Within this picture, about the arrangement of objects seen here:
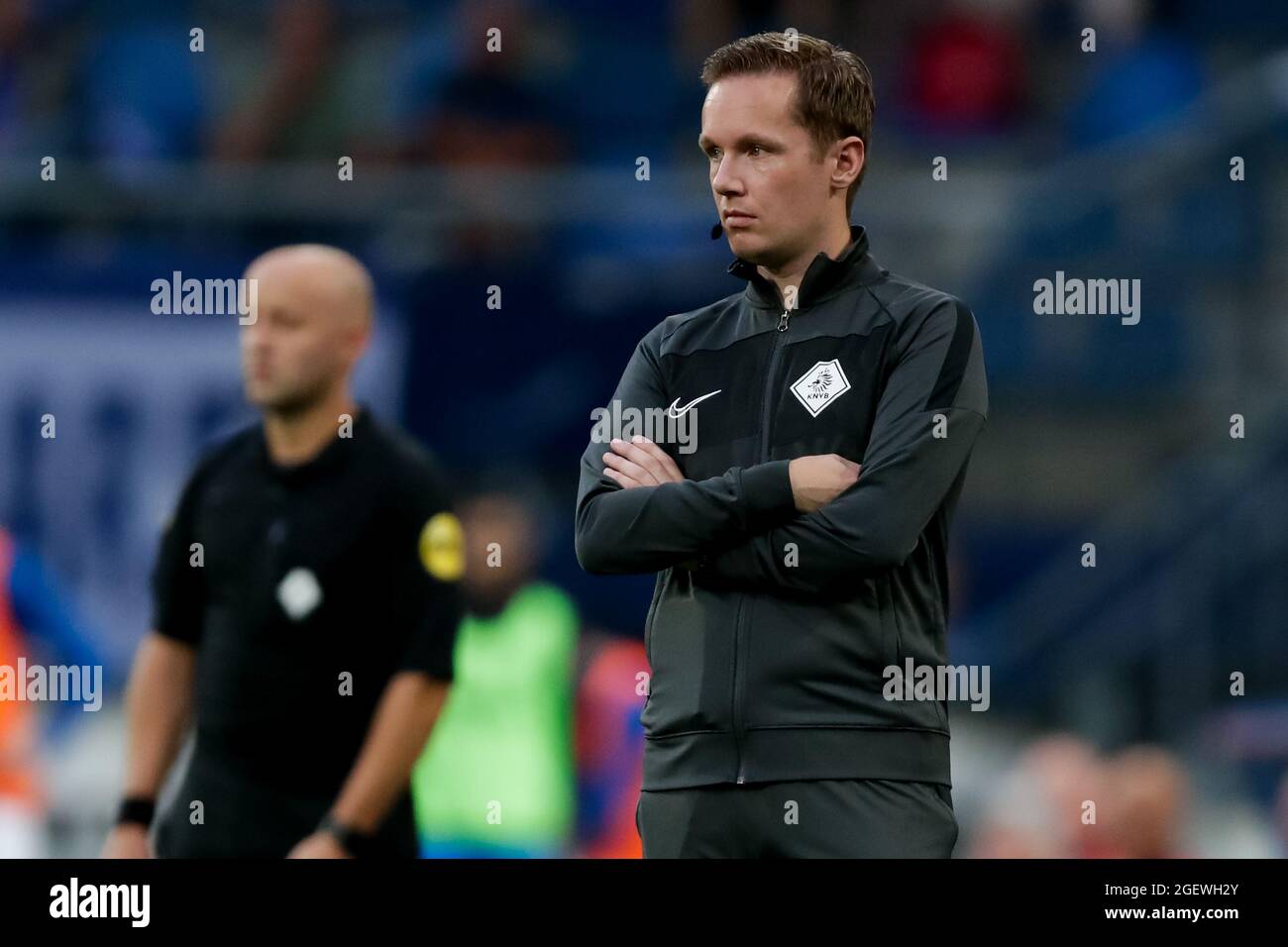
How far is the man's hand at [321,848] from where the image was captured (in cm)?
486

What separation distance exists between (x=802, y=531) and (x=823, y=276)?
1.63 feet

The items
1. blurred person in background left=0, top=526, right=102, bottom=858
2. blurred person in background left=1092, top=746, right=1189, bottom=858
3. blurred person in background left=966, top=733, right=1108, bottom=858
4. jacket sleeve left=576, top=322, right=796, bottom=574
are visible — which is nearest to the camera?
jacket sleeve left=576, top=322, right=796, bottom=574

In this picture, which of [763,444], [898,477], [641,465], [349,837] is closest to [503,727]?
[349,837]

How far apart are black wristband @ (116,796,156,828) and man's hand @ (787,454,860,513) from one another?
2.11 m

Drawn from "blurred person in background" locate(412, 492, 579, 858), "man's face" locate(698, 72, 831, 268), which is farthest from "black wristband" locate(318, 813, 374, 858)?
"blurred person in background" locate(412, 492, 579, 858)

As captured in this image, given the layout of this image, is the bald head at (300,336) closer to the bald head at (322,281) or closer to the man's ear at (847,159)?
the bald head at (322,281)

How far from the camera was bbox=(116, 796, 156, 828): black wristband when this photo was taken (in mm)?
5145

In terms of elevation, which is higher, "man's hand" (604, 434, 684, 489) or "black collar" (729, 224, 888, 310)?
"black collar" (729, 224, 888, 310)

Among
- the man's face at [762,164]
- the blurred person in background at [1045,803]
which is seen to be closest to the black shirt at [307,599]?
the man's face at [762,164]

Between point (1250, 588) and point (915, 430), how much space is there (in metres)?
4.80

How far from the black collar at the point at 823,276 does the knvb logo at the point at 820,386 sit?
0.47 ft

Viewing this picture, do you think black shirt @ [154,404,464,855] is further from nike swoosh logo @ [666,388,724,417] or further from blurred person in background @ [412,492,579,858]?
blurred person in background @ [412,492,579,858]

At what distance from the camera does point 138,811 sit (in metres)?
5.15

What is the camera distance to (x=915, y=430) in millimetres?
3842
